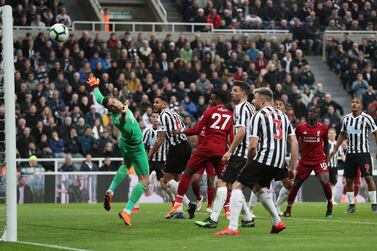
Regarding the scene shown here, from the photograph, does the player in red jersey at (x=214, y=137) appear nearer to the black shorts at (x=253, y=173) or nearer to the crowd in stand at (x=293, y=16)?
the black shorts at (x=253, y=173)

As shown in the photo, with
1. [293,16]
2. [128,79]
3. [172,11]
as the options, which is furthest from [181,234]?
[172,11]

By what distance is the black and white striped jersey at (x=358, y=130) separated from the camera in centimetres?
2227

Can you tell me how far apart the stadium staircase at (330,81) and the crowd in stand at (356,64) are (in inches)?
13.0

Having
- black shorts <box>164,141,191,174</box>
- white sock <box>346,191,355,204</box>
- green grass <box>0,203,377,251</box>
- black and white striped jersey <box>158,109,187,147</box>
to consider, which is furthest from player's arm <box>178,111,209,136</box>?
white sock <box>346,191,355,204</box>

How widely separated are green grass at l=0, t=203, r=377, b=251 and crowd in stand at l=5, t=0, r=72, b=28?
16257mm

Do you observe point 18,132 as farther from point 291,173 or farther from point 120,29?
point 291,173

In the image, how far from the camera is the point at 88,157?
A: 99.2ft

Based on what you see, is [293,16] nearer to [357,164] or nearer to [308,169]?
[357,164]

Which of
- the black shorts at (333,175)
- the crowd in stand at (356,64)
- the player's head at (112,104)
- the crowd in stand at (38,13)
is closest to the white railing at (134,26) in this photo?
the crowd in stand at (38,13)

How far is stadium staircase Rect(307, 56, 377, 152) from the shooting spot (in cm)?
3984

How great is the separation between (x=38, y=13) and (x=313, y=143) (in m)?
17.7

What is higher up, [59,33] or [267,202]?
[59,33]

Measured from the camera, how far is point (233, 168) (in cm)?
1741

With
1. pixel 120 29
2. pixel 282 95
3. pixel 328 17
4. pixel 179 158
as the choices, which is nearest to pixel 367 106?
pixel 282 95
